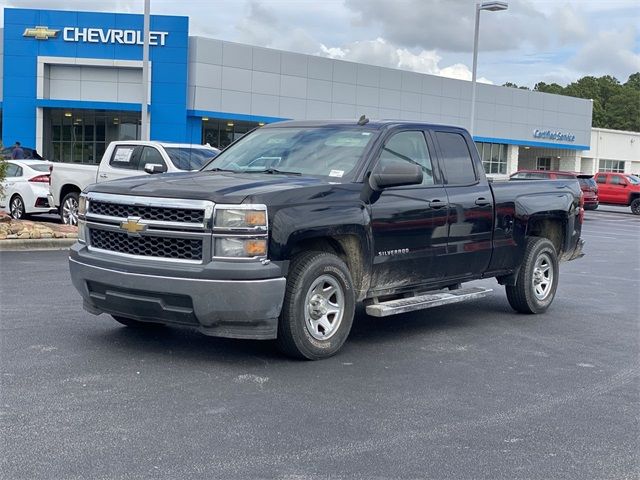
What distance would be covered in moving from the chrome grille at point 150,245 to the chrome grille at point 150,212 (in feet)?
0.48

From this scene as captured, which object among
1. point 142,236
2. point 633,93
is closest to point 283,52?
point 142,236

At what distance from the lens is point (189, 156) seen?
1568 centimetres

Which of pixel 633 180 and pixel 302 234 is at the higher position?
pixel 633 180

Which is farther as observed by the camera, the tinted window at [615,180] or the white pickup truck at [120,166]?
the tinted window at [615,180]

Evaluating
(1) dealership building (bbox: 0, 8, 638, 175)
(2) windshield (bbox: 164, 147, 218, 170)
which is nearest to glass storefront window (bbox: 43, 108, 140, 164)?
(1) dealership building (bbox: 0, 8, 638, 175)

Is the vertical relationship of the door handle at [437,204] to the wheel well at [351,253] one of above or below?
above

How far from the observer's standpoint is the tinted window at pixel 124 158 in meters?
16.1

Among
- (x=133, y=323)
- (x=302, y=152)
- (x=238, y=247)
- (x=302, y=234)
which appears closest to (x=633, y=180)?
(x=302, y=152)

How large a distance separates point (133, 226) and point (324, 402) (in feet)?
6.83

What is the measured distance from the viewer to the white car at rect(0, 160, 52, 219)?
17.2m

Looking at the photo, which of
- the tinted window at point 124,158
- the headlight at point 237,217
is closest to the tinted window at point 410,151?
the headlight at point 237,217

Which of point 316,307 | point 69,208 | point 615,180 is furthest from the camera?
point 615,180

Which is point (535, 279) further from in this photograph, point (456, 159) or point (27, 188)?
point (27, 188)

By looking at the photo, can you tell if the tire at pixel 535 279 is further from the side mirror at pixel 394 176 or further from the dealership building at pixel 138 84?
the dealership building at pixel 138 84
